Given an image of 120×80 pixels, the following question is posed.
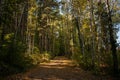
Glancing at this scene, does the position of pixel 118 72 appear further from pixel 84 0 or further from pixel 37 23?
pixel 37 23

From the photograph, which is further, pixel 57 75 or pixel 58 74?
pixel 58 74

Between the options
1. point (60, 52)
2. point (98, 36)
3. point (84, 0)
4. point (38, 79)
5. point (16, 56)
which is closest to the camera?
point (38, 79)

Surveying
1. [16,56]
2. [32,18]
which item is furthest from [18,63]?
[32,18]

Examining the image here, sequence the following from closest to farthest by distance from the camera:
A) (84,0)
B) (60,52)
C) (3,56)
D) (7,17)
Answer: (3,56) → (7,17) → (84,0) → (60,52)

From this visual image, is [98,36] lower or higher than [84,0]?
lower

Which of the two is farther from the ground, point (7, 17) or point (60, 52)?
point (7, 17)

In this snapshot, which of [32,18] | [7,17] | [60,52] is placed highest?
[32,18]

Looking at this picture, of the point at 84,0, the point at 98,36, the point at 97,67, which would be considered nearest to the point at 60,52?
the point at 98,36

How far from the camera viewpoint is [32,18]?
101 feet

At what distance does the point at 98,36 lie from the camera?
86.5 ft

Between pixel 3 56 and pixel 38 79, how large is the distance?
2735 mm

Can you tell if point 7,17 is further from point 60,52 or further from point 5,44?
point 60,52

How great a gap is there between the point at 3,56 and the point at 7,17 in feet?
12.0

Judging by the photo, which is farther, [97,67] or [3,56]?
[97,67]
